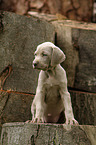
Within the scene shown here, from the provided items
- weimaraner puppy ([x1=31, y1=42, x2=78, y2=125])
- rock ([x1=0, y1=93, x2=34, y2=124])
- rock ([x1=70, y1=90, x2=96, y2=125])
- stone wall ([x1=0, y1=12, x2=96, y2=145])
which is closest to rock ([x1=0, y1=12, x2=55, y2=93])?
stone wall ([x1=0, y1=12, x2=96, y2=145])

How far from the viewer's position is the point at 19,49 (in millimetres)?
3385

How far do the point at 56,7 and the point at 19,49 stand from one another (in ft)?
7.41

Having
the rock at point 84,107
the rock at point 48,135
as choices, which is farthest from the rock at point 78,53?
the rock at point 48,135

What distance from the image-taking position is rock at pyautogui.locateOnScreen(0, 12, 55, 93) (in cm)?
328

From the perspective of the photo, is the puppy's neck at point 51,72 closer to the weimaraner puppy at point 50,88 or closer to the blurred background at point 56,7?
the weimaraner puppy at point 50,88

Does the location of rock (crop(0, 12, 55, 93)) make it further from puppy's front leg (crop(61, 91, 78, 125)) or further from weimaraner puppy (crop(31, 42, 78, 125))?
puppy's front leg (crop(61, 91, 78, 125))

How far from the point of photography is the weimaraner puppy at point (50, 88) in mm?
2666

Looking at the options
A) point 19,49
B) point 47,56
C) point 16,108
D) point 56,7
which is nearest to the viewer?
point 47,56

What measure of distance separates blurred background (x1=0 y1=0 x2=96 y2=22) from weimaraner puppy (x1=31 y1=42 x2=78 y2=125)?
8.58 feet

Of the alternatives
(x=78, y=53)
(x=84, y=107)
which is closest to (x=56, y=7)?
(x=78, y=53)

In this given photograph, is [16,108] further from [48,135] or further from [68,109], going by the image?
[48,135]

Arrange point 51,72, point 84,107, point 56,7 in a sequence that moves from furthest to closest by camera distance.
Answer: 1. point 56,7
2. point 84,107
3. point 51,72

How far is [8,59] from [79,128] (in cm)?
143

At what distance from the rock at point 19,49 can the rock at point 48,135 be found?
89cm
